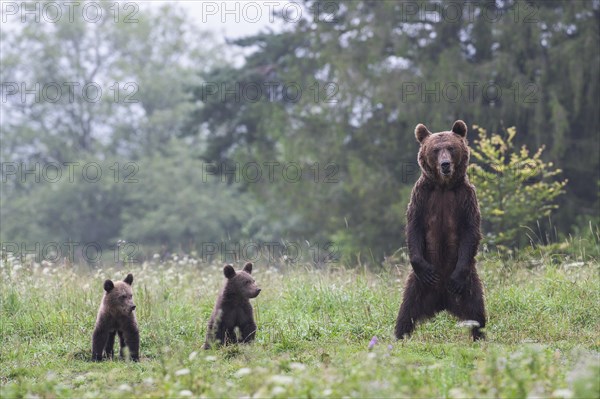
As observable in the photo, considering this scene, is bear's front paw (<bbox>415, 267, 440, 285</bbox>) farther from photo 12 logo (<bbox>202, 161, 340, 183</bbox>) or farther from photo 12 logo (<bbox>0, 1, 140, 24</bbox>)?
photo 12 logo (<bbox>0, 1, 140, 24</bbox>)

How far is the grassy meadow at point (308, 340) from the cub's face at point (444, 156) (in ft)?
4.52

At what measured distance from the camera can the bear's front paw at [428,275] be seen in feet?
26.5

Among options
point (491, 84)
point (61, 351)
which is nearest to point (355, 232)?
point (491, 84)

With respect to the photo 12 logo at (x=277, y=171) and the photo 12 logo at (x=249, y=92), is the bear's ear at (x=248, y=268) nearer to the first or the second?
the photo 12 logo at (x=277, y=171)

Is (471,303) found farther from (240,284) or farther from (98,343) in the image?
(98,343)

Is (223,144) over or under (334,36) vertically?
under

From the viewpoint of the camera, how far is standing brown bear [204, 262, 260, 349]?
843cm

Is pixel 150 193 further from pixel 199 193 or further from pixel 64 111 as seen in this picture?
pixel 64 111

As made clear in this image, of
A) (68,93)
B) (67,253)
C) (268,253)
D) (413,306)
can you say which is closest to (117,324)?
(413,306)

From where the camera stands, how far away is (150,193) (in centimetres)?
4109

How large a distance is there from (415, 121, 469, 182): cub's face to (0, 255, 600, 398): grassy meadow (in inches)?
54.3

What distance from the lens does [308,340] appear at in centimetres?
882

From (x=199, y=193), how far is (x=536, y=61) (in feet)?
73.7

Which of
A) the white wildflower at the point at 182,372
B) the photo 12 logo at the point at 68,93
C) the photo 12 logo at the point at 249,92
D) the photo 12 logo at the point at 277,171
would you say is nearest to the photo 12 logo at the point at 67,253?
the photo 12 logo at the point at 277,171
